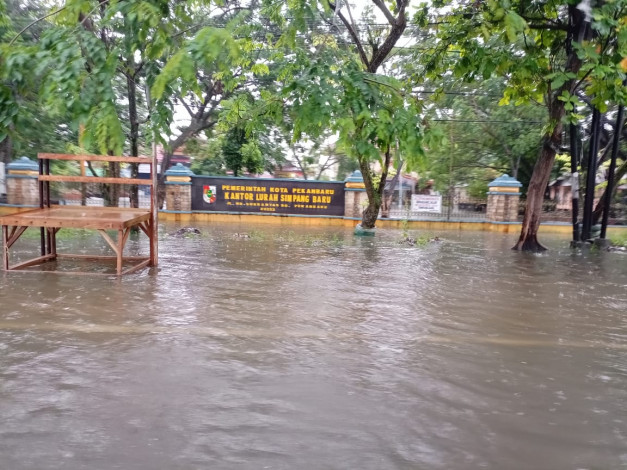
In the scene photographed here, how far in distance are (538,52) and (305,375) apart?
8.25 metres

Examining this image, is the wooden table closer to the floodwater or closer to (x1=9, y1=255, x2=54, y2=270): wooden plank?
(x1=9, y1=255, x2=54, y2=270): wooden plank

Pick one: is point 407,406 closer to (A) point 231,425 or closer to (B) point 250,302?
(A) point 231,425

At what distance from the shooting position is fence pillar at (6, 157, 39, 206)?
17.9 meters

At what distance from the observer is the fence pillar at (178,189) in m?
19.9

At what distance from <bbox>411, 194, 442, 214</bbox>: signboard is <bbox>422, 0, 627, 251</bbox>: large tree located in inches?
296

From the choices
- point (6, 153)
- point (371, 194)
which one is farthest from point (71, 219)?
point (6, 153)

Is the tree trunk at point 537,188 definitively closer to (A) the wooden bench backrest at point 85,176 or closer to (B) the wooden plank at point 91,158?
(A) the wooden bench backrest at point 85,176

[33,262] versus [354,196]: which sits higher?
[354,196]

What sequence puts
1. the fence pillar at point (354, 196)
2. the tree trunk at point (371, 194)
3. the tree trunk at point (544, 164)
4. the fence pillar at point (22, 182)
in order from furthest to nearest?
the fence pillar at point (354, 196) → the fence pillar at point (22, 182) → the tree trunk at point (371, 194) → the tree trunk at point (544, 164)

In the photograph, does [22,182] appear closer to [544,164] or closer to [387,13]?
[387,13]

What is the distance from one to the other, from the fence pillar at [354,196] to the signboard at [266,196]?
309 mm

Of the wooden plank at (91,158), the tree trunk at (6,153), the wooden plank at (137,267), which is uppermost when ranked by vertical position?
the tree trunk at (6,153)

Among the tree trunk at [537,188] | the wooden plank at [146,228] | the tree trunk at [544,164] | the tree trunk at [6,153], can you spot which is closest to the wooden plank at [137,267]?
the wooden plank at [146,228]

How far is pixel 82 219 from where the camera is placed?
679 centimetres
